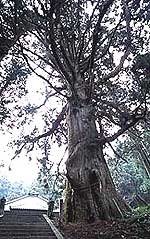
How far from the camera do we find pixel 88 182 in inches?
278

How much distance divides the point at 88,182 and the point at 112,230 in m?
1.67

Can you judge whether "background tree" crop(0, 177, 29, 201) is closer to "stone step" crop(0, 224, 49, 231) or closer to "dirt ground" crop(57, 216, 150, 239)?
"stone step" crop(0, 224, 49, 231)

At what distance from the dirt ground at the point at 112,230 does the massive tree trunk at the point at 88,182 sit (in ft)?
1.40

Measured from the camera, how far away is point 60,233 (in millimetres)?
6508

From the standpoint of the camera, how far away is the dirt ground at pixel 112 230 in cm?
517

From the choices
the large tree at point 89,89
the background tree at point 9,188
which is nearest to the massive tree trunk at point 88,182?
the large tree at point 89,89

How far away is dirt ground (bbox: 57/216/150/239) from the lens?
517 cm

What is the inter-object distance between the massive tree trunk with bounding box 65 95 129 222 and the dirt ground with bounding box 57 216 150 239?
0.43 m

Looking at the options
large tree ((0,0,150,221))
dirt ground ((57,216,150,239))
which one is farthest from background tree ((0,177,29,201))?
dirt ground ((57,216,150,239))

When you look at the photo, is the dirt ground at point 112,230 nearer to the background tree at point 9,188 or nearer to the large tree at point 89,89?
the large tree at point 89,89

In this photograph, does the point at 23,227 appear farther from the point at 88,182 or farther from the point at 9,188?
the point at 9,188

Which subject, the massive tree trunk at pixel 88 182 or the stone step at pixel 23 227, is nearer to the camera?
the massive tree trunk at pixel 88 182

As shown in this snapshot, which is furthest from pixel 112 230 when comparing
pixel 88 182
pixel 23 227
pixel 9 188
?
pixel 9 188

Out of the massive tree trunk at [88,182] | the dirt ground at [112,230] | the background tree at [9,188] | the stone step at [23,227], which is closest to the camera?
the dirt ground at [112,230]
